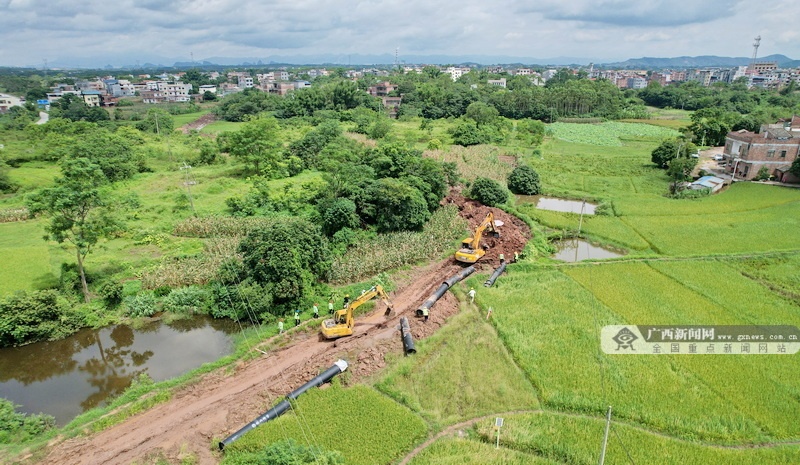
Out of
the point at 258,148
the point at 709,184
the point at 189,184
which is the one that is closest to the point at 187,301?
the point at 189,184

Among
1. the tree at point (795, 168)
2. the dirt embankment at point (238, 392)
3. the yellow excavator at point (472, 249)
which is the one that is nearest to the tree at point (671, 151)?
the tree at point (795, 168)

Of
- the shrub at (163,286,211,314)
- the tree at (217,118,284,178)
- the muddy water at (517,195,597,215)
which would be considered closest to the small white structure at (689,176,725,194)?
the muddy water at (517,195,597,215)

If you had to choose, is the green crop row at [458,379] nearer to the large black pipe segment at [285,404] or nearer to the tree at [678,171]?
the large black pipe segment at [285,404]

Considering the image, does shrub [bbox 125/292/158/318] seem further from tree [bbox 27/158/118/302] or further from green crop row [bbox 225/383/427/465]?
green crop row [bbox 225/383/427/465]

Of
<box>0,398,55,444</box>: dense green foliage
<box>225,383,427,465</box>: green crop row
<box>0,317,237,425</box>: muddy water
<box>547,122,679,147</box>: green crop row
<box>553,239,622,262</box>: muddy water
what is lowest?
<box>0,317,237,425</box>: muddy water

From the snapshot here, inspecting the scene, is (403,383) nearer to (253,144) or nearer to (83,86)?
(253,144)

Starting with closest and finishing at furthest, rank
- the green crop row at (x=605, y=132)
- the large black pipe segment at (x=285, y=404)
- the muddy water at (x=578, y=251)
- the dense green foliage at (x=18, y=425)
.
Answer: the large black pipe segment at (x=285, y=404), the dense green foliage at (x=18, y=425), the muddy water at (x=578, y=251), the green crop row at (x=605, y=132)
